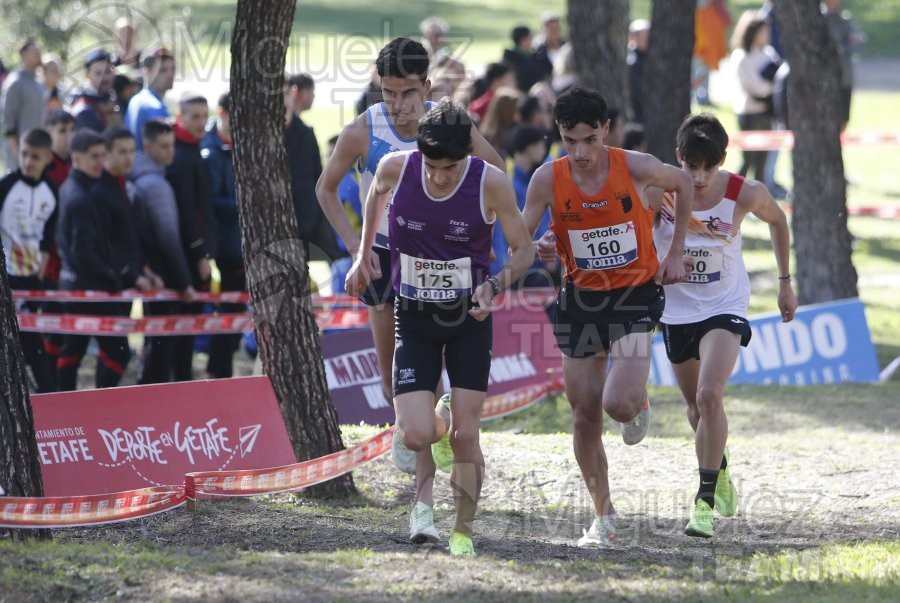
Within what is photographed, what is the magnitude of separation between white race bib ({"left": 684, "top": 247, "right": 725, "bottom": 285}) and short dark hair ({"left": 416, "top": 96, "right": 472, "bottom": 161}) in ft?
5.88

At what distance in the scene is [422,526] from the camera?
255 inches

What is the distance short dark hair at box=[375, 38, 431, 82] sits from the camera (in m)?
Answer: 6.66

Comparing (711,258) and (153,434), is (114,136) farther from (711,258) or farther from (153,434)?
(711,258)

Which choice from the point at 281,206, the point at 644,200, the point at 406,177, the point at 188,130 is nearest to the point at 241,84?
the point at 281,206

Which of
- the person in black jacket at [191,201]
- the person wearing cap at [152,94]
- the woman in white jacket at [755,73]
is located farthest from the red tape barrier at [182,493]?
the woman in white jacket at [755,73]

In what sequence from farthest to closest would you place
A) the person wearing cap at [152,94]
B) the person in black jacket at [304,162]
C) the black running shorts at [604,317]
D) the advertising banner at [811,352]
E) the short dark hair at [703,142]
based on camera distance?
the advertising banner at [811,352] < the person wearing cap at [152,94] < the person in black jacket at [304,162] < the short dark hair at [703,142] < the black running shorts at [604,317]

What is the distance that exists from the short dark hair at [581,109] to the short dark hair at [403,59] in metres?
0.73

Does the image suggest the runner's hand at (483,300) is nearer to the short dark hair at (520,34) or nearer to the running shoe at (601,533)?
the running shoe at (601,533)

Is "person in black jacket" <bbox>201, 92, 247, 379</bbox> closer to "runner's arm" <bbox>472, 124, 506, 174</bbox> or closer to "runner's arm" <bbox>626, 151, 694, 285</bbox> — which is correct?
"runner's arm" <bbox>472, 124, 506, 174</bbox>

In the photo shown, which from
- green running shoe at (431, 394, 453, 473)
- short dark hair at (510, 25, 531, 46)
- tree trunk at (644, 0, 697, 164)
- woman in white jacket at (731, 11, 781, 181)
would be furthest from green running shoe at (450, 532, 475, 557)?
woman in white jacket at (731, 11, 781, 181)

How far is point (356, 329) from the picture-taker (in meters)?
10.9

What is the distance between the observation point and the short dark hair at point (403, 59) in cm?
666

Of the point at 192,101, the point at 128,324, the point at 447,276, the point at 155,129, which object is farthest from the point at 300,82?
the point at 447,276

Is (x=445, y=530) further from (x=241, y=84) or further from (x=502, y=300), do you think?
(x=502, y=300)
